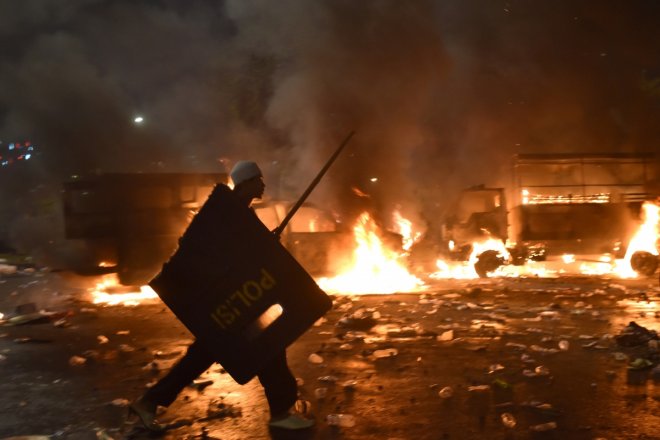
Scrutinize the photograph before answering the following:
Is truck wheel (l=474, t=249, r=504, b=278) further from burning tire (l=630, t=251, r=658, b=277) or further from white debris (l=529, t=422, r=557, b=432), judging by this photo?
white debris (l=529, t=422, r=557, b=432)

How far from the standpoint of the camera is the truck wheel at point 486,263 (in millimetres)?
12414

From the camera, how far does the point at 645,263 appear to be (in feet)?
38.8

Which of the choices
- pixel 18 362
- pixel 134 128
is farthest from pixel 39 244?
pixel 18 362

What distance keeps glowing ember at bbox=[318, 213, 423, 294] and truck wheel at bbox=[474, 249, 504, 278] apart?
1.47 metres

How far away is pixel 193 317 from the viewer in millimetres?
2951

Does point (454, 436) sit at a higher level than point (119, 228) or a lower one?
lower

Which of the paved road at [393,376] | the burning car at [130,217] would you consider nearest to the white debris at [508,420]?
the paved road at [393,376]

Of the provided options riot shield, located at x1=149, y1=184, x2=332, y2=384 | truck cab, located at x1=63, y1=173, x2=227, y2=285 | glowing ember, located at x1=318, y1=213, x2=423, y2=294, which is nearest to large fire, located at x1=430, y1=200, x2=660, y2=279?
glowing ember, located at x1=318, y1=213, x2=423, y2=294

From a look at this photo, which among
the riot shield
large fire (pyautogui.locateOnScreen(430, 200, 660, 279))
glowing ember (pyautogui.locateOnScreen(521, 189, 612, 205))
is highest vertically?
glowing ember (pyautogui.locateOnScreen(521, 189, 612, 205))

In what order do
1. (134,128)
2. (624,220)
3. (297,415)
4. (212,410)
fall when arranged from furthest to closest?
(134,128) → (624,220) → (212,410) → (297,415)

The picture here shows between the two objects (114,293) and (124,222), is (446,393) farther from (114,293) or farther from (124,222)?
(124,222)

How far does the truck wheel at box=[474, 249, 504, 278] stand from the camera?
12.4m

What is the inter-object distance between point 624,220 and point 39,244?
48.7ft

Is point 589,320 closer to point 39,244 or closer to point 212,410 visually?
point 212,410
